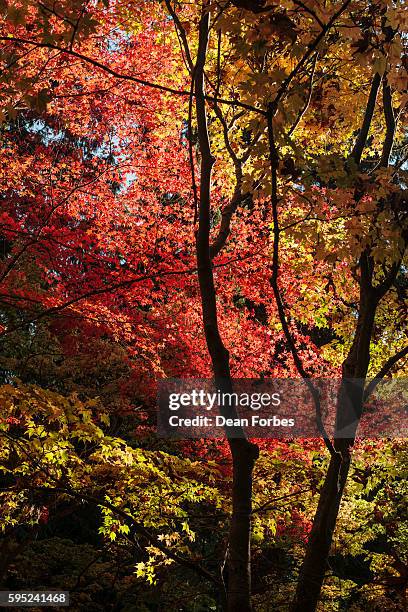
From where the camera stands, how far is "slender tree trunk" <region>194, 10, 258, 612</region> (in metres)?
3.31

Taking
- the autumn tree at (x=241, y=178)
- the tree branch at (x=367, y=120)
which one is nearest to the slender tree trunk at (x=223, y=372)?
the autumn tree at (x=241, y=178)

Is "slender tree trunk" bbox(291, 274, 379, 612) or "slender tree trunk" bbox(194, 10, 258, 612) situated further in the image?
"slender tree trunk" bbox(291, 274, 379, 612)

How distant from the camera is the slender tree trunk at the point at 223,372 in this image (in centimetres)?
331

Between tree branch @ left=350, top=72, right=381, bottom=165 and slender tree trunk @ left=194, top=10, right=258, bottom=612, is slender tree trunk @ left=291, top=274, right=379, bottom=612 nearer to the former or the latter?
slender tree trunk @ left=194, top=10, right=258, bottom=612

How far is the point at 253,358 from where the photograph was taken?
10.8m

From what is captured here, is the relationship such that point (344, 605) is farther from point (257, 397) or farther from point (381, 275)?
point (381, 275)

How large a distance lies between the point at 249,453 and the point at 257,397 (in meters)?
7.20

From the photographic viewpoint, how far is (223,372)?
3.48 meters

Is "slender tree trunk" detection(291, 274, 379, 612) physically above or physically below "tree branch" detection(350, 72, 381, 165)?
below

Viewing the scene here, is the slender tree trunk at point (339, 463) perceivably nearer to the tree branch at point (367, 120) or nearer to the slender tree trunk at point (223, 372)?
the slender tree trunk at point (223, 372)

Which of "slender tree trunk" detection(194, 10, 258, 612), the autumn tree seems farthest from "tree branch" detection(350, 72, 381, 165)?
"slender tree trunk" detection(194, 10, 258, 612)

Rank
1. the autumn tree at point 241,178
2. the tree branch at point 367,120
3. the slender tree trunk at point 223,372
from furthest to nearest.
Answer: the tree branch at point 367,120
the slender tree trunk at point 223,372
the autumn tree at point 241,178

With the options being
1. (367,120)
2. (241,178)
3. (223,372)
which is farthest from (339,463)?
(367,120)

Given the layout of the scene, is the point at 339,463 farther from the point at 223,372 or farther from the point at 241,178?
the point at 241,178
